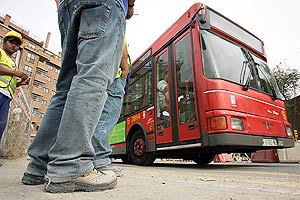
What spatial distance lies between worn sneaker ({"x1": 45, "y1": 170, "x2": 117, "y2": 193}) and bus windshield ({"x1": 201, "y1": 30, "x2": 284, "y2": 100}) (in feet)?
8.63

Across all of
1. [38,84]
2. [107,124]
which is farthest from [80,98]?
[38,84]

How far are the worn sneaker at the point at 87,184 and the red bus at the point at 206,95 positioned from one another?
7.24 ft

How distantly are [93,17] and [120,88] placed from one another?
3.03 ft

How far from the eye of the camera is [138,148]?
496cm

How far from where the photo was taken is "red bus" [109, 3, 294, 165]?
10.7ft

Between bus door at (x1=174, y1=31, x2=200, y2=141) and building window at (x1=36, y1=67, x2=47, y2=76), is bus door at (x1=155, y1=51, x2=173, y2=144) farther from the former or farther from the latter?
building window at (x1=36, y1=67, x2=47, y2=76)

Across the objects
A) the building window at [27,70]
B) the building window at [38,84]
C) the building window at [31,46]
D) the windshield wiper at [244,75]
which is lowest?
the windshield wiper at [244,75]

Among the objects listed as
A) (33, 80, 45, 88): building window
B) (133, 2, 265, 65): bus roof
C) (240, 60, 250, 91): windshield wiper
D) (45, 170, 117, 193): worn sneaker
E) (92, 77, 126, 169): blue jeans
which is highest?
(33, 80, 45, 88): building window

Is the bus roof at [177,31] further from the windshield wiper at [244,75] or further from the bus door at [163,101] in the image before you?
the windshield wiper at [244,75]

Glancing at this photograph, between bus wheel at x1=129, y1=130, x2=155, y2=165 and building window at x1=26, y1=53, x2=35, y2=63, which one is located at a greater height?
building window at x1=26, y1=53, x2=35, y2=63

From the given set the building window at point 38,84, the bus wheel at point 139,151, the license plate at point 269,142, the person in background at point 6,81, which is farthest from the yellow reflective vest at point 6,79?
the building window at point 38,84

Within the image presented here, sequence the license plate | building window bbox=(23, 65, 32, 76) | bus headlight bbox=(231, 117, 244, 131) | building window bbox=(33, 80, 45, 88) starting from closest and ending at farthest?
bus headlight bbox=(231, 117, 244, 131) < the license plate < building window bbox=(23, 65, 32, 76) < building window bbox=(33, 80, 45, 88)

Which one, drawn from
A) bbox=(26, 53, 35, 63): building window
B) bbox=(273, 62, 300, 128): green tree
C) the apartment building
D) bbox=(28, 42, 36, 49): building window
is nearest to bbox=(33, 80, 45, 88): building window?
the apartment building

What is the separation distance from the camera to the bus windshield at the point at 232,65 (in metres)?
3.53
